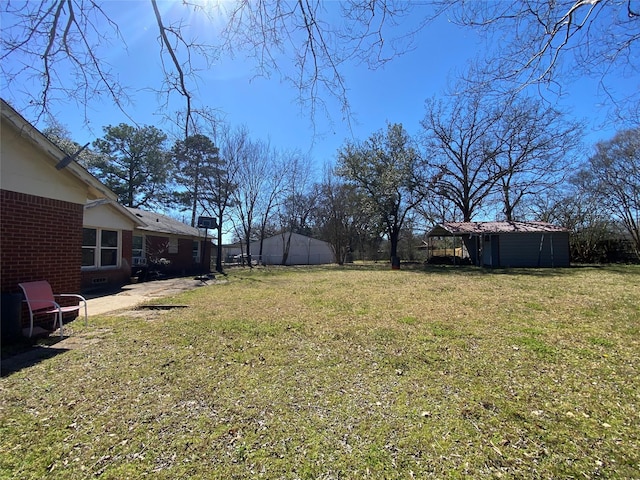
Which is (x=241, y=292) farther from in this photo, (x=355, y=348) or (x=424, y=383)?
(x=424, y=383)

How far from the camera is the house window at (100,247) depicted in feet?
37.7

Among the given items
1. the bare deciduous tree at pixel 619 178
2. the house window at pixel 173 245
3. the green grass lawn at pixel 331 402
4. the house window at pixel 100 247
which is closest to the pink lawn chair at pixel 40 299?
the green grass lawn at pixel 331 402

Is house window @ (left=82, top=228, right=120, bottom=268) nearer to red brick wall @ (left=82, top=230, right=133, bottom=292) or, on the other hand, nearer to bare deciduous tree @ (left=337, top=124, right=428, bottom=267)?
red brick wall @ (left=82, top=230, right=133, bottom=292)

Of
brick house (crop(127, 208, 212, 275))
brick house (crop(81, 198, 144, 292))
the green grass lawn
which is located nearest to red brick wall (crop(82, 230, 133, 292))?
brick house (crop(81, 198, 144, 292))

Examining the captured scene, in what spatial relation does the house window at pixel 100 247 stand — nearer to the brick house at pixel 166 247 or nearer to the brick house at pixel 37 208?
the brick house at pixel 166 247

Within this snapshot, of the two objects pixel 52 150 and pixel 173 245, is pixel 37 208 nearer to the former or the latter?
pixel 52 150

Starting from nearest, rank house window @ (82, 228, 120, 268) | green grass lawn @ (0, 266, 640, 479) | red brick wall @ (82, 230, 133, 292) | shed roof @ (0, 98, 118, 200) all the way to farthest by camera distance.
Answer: green grass lawn @ (0, 266, 640, 479), shed roof @ (0, 98, 118, 200), red brick wall @ (82, 230, 133, 292), house window @ (82, 228, 120, 268)

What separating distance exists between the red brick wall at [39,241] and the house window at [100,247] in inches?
248

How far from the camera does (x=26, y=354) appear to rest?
4.27 metres

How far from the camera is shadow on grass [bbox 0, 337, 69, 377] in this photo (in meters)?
3.80

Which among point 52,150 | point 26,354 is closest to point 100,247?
point 52,150

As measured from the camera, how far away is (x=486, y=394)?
10.4ft

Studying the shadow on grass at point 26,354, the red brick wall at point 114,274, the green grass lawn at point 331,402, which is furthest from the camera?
the red brick wall at point 114,274

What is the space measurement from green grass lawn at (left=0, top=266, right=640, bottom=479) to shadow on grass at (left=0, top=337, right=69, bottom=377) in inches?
9.2
